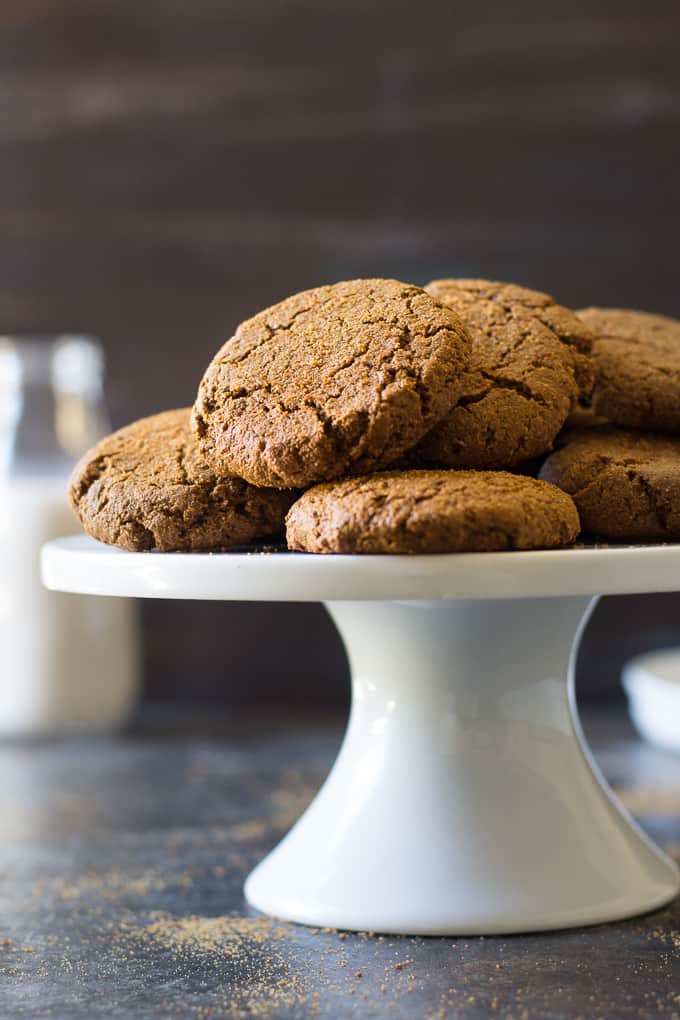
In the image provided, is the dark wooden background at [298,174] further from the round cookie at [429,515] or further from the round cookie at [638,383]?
the round cookie at [429,515]

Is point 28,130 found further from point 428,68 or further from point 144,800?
point 144,800

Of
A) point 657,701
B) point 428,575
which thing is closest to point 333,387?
point 428,575

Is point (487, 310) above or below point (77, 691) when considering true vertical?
above

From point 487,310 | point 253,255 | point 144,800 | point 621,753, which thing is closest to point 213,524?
point 487,310

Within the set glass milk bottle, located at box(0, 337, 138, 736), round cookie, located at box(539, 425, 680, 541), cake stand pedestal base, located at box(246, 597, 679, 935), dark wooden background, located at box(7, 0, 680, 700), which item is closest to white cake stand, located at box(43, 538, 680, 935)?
cake stand pedestal base, located at box(246, 597, 679, 935)

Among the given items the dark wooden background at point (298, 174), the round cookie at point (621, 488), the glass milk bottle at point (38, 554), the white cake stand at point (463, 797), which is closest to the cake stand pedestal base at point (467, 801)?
the white cake stand at point (463, 797)

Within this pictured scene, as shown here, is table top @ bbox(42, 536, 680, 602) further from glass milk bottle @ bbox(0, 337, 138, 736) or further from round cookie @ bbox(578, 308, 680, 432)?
glass milk bottle @ bbox(0, 337, 138, 736)

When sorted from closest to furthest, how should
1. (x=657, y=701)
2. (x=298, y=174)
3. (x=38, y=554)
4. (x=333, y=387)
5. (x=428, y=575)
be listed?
(x=428, y=575) → (x=333, y=387) → (x=657, y=701) → (x=38, y=554) → (x=298, y=174)

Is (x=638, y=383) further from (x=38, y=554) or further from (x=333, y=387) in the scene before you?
(x=38, y=554)
